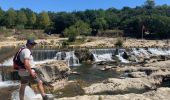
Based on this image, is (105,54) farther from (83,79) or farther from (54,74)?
(54,74)

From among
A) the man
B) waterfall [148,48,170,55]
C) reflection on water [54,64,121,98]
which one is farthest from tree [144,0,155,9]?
the man

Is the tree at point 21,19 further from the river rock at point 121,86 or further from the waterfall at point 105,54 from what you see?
the river rock at point 121,86

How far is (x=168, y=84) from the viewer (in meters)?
35.1

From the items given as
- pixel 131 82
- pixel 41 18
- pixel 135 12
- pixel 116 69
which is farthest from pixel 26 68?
pixel 135 12

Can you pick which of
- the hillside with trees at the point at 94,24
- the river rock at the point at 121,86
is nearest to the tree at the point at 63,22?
the hillside with trees at the point at 94,24

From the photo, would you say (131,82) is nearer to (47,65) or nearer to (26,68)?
(47,65)

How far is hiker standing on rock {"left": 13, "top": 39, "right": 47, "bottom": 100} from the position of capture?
13.6 metres

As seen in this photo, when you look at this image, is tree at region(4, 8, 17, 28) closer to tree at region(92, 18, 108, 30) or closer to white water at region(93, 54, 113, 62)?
tree at region(92, 18, 108, 30)

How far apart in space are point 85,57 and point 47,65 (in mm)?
27219

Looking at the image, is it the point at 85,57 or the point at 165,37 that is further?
the point at 165,37

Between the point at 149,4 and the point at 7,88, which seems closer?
the point at 7,88

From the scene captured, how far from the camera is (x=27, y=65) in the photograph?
13492mm

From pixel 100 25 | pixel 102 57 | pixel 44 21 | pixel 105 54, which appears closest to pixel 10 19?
pixel 44 21

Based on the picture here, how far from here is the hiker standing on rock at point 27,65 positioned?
13609 mm
